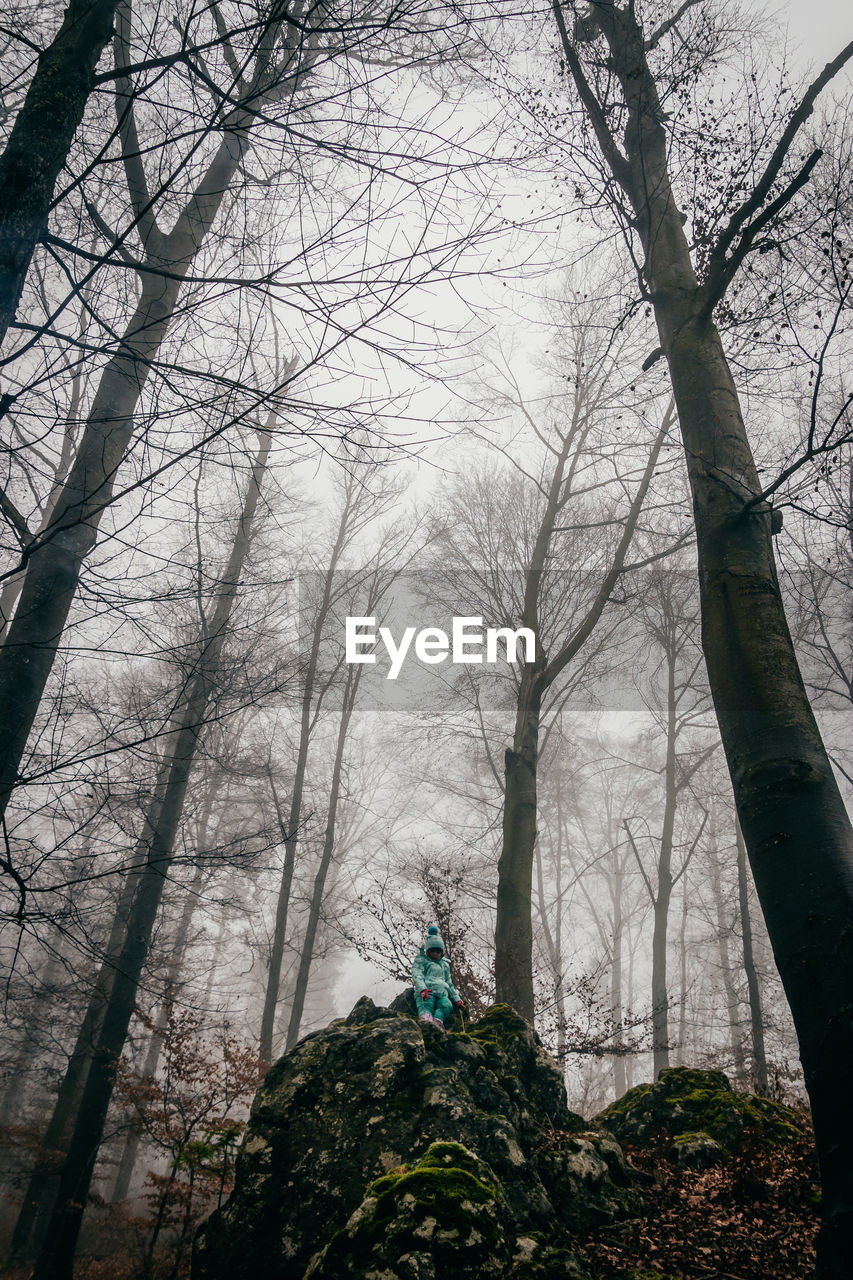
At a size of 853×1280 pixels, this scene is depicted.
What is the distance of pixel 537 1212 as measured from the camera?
139 inches

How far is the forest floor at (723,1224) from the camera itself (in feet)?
9.93

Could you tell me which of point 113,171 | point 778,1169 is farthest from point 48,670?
point 778,1169

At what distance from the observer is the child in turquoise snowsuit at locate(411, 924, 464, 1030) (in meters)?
5.69

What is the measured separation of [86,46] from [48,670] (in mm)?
2826

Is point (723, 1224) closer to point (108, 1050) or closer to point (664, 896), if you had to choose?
point (108, 1050)

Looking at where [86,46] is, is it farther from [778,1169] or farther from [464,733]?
[464,733]

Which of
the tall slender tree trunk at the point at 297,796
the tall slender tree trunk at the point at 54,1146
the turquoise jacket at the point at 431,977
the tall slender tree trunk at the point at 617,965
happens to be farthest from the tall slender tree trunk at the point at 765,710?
the tall slender tree trunk at the point at 617,965

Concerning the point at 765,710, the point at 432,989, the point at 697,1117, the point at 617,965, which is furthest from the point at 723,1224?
the point at 617,965

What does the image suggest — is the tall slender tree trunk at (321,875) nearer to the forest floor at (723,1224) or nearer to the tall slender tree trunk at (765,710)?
the forest floor at (723,1224)

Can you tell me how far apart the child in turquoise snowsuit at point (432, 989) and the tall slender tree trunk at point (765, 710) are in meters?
3.98

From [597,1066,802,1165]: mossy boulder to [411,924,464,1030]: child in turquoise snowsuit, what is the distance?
168 centimetres

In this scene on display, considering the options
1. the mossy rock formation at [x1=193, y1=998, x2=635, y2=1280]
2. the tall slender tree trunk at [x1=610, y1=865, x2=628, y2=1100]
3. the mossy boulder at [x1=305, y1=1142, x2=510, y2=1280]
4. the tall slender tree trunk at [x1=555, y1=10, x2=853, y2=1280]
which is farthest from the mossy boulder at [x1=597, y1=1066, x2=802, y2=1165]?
the tall slender tree trunk at [x1=610, y1=865, x2=628, y2=1100]

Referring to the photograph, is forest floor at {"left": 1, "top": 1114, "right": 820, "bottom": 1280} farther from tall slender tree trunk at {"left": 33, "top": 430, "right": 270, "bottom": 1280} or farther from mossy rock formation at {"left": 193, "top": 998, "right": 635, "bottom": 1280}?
tall slender tree trunk at {"left": 33, "top": 430, "right": 270, "bottom": 1280}

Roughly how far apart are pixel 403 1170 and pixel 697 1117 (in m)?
3.22
